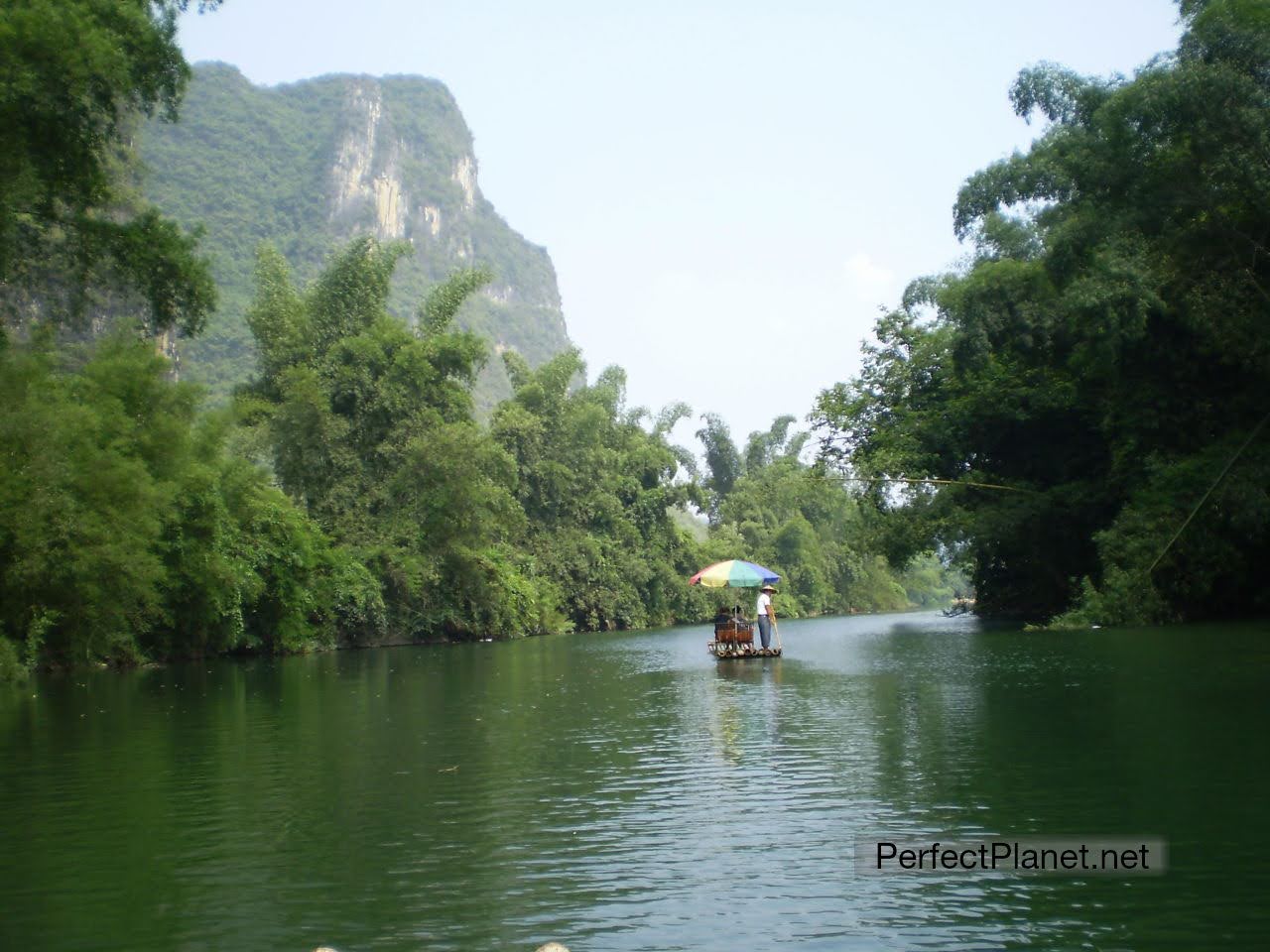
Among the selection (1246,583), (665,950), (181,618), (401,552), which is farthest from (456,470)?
(665,950)

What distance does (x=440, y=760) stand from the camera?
11.8 metres

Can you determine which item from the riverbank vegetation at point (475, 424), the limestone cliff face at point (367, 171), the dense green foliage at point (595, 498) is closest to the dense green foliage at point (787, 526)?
the dense green foliage at point (595, 498)

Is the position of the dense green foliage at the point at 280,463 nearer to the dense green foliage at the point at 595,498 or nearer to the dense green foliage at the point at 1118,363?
the dense green foliage at the point at 595,498

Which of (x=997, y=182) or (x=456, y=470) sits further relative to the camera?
(x=456, y=470)

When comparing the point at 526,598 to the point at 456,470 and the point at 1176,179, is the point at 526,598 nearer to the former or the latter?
the point at 456,470

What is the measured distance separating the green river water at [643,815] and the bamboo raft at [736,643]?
7.46m

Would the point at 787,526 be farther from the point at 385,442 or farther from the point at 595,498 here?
the point at 385,442

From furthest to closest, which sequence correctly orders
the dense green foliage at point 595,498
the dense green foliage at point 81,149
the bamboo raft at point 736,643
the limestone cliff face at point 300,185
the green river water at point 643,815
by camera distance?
the limestone cliff face at point 300,185 → the dense green foliage at point 595,498 → the bamboo raft at point 736,643 → the dense green foliage at point 81,149 → the green river water at point 643,815

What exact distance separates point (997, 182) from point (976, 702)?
20995mm

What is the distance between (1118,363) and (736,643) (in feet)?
39.0

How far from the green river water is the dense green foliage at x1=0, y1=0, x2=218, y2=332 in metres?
5.79

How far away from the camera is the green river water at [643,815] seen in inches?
243

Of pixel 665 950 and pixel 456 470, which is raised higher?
pixel 456 470

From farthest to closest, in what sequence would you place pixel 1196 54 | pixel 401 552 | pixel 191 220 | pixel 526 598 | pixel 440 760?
pixel 191 220 → pixel 526 598 → pixel 401 552 → pixel 1196 54 → pixel 440 760
